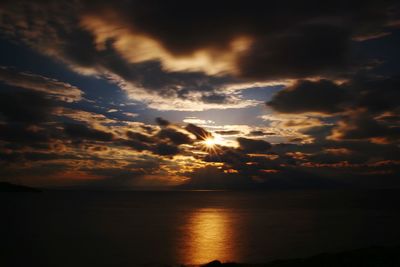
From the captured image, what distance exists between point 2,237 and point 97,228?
84.4ft

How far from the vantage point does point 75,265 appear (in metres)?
53.9

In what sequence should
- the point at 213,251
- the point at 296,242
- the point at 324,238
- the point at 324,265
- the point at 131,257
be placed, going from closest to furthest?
the point at 324,265 → the point at 131,257 → the point at 213,251 → the point at 296,242 → the point at 324,238

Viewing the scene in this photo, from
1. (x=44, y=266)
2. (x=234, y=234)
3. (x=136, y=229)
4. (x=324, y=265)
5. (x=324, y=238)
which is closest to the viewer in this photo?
(x=324, y=265)

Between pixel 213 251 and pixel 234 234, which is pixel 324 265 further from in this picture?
pixel 234 234

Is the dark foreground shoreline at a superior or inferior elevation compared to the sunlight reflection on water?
superior

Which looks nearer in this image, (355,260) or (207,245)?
(355,260)

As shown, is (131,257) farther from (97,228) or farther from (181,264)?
(97,228)

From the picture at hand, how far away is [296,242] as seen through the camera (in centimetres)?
7450

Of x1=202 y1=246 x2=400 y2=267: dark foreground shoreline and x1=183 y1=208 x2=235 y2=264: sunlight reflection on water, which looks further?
x1=183 y1=208 x2=235 y2=264: sunlight reflection on water

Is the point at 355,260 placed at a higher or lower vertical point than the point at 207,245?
higher

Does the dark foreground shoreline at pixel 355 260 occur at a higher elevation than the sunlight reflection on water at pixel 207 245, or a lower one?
higher

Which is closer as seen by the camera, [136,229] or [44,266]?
[44,266]

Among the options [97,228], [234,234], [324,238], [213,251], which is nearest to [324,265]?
[213,251]

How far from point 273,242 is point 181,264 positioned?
2717 centimetres
